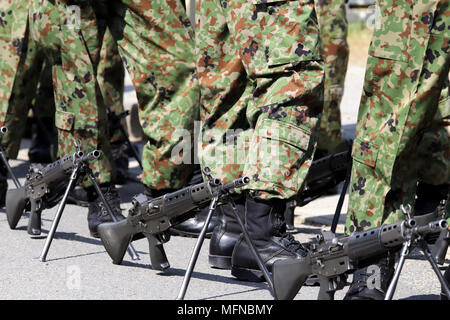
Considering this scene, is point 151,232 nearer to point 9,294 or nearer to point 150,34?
point 9,294

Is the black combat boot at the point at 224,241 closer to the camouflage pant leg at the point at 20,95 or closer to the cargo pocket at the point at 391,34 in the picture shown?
the cargo pocket at the point at 391,34

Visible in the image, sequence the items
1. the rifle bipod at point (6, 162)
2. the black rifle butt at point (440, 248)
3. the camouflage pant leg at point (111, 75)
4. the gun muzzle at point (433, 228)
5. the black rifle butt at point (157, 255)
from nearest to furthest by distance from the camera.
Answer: the gun muzzle at point (433, 228)
the black rifle butt at point (440, 248)
the black rifle butt at point (157, 255)
the rifle bipod at point (6, 162)
the camouflage pant leg at point (111, 75)

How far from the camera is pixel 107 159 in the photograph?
15.1ft

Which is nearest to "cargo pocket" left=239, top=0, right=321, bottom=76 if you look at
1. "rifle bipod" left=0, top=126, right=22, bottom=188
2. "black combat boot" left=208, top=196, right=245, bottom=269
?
"black combat boot" left=208, top=196, right=245, bottom=269

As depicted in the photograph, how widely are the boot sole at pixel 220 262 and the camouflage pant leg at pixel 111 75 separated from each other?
2098 millimetres

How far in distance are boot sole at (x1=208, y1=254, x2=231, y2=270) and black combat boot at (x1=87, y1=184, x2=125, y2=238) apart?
678mm

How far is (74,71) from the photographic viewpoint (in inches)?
177

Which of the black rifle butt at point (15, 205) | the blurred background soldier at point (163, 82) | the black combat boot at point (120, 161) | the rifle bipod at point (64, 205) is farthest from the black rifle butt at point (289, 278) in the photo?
the black combat boot at point (120, 161)

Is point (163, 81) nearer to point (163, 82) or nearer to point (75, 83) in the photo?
point (163, 82)

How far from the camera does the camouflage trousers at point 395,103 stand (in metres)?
3.08

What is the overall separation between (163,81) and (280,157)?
3.86 ft
